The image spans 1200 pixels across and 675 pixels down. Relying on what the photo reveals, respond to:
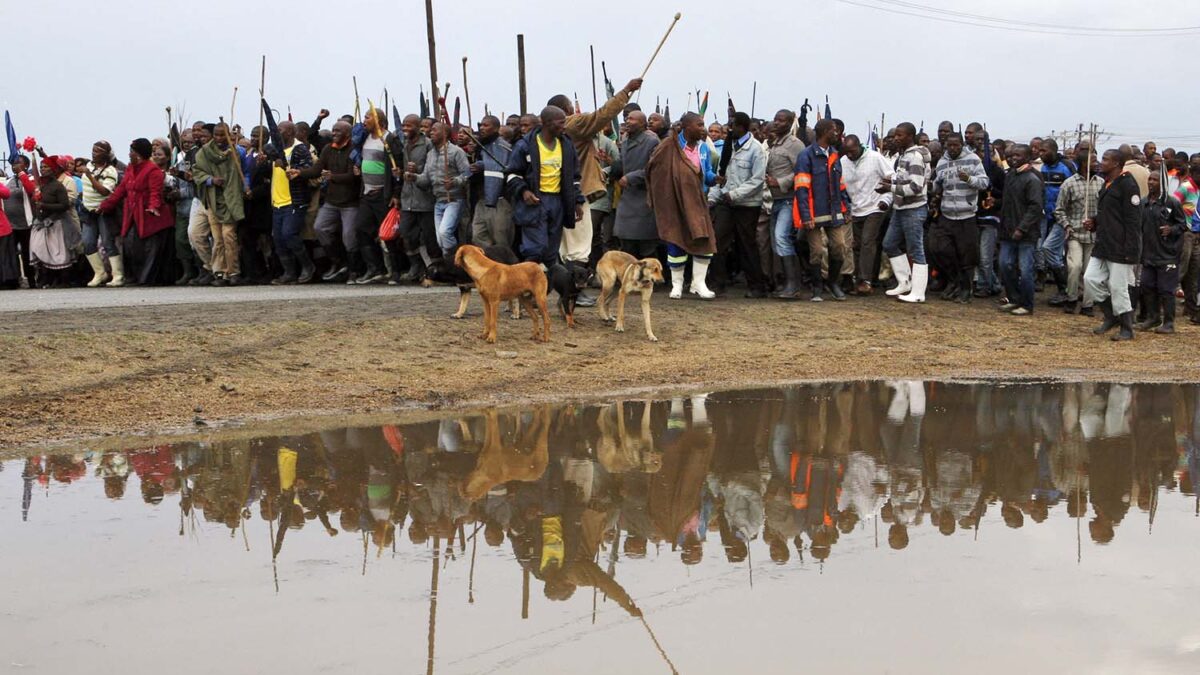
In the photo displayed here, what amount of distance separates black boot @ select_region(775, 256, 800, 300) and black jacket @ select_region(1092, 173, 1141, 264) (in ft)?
10.8

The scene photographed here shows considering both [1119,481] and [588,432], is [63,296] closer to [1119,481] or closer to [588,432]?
[588,432]

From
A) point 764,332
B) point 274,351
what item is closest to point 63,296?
point 274,351

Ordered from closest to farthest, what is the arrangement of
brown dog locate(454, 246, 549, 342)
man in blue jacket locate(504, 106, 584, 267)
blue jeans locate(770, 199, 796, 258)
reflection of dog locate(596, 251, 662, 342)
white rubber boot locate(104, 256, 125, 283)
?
brown dog locate(454, 246, 549, 342), reflection of dog locate(596, 251, 662, 342), man in blue jacket locate(504, 106, 584, 267), blue jeans locate(770, 199, 796, 258), white rubber boot locate(104, 256, 125, 283)

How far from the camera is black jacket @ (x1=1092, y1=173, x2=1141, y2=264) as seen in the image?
45.6ft

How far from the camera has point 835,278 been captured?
1622cm

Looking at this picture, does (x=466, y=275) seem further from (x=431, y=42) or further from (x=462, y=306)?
(x=431, y=42)

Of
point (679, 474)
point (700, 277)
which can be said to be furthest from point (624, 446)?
point (700, 277)

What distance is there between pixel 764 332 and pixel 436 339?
10.7 ft

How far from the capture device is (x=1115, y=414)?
9750 millimetres

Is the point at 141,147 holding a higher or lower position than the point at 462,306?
higher

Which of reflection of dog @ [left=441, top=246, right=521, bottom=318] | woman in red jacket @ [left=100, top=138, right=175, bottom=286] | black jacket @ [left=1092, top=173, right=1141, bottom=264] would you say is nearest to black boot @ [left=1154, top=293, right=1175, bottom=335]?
black jacket @ [left=1092, top=173, right=1141, bottom=264]

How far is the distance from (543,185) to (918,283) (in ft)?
15.5

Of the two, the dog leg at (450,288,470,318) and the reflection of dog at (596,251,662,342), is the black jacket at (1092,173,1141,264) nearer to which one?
the reflection of dog at (596,251,662,342)

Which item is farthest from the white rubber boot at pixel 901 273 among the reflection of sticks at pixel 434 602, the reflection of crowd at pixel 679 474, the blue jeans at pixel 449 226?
the reflection of sticks at pixel 434 602
